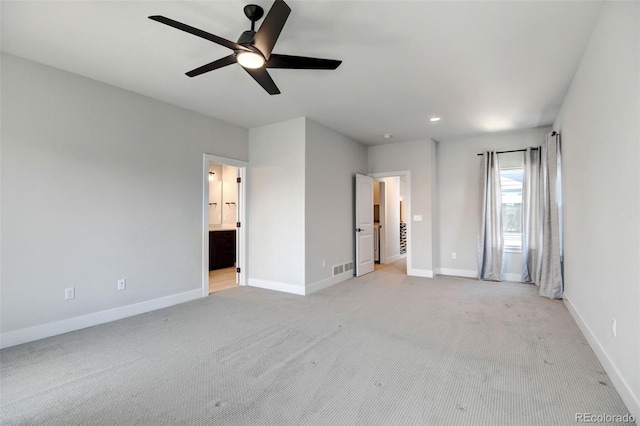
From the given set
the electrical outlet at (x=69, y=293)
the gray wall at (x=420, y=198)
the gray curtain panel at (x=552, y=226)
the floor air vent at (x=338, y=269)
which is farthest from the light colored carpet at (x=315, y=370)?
the gray wall at (x=420, y=198)

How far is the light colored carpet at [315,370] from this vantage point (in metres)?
1.77

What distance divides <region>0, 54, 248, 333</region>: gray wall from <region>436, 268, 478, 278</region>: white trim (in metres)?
4.51

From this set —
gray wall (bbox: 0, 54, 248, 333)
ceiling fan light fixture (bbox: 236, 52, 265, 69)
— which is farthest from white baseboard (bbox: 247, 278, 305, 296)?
ceiling fan light fixture (bbox: 236, 52, 265, 69)

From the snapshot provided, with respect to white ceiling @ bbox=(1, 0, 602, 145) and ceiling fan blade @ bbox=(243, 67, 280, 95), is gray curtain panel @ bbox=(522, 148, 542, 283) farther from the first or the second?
ceiling fan blade @ bbox=(243, 67, 280, 95)

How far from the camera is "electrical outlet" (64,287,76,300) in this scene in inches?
119

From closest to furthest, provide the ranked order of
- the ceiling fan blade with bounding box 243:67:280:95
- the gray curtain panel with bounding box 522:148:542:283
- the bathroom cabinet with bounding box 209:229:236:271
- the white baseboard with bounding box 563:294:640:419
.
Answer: the white baseboard with bounding box 563:294:640:419, the ceiling fan blade with bounding box 243:67:280:95, the gray curtain panel with bounding box 522:148:542:283, the bathroom cabinet with bounding box 209:229:236:271

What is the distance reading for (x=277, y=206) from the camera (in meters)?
4.75

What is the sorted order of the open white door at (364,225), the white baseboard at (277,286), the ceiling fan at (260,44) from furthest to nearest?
1. the open white door at (364,225)
2. the white baseboard at (277,286)
3. the ceiling fan at (260,44)

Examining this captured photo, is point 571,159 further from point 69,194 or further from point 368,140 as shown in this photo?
point 69,194

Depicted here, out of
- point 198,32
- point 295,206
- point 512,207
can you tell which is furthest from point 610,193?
point 512,207

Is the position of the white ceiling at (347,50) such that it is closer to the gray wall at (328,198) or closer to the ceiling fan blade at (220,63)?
the ceiling fan blade at (220,63)

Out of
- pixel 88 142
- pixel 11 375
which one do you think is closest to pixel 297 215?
pixel 88 142

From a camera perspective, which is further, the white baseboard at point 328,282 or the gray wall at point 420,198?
the gray wall at point 420,198

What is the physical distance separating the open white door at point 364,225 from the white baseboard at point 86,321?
10.0 ft
